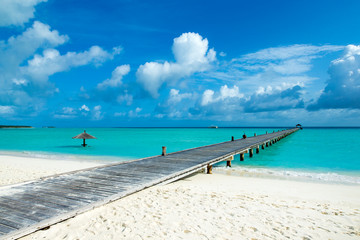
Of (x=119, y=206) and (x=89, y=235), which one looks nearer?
(x=89, y=235)

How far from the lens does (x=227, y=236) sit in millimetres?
4562

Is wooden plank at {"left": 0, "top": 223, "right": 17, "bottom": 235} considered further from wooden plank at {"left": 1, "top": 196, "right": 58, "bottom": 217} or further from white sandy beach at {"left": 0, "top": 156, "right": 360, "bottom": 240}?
wooden plank at {"left": 1, "top": 196, "right": 58, "bottom": 217}

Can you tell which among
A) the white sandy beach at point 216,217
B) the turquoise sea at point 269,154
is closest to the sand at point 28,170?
the turquoise sea at point 269,154

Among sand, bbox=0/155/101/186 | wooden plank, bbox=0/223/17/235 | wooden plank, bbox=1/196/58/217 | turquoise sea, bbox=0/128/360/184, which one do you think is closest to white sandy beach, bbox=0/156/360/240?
wooden plank, bbox=1/196/58/217

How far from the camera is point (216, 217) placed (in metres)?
5.48

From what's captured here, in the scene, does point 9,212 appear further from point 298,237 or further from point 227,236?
point 298,237

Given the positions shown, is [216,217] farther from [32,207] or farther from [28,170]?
[28,170]

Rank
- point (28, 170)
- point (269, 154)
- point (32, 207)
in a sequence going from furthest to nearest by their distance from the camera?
1. point (269, 154)
2. point (28, 170)
3. point (32, 207)

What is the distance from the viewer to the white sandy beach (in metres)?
4.63

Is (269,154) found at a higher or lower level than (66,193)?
lower

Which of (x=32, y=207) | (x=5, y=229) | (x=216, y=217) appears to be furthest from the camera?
(x=216, y=217)

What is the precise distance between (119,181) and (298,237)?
17.3 feet

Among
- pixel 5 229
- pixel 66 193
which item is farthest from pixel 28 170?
pixel 5 229

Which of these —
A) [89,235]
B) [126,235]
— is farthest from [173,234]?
[89,235]
